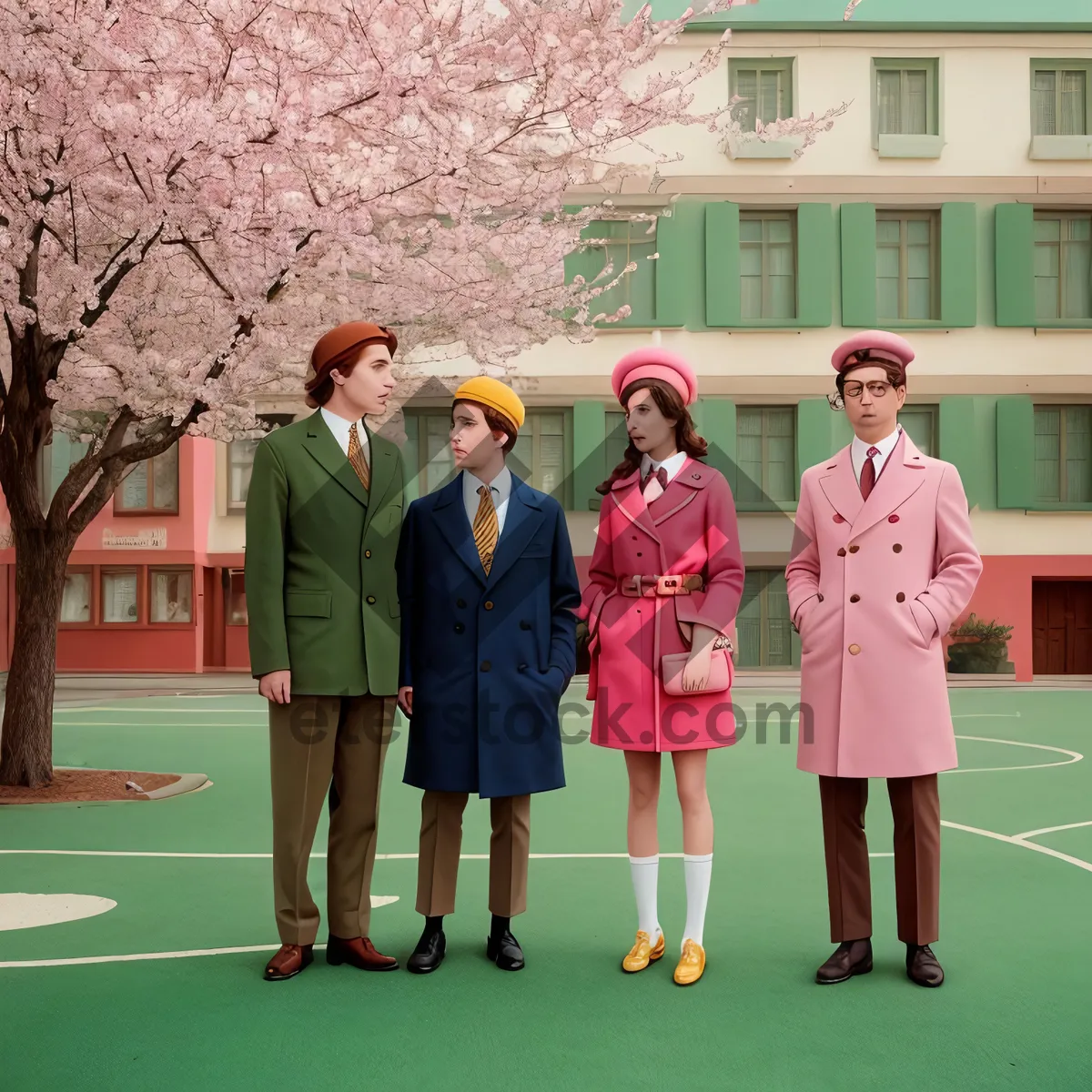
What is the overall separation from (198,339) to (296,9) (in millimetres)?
2370

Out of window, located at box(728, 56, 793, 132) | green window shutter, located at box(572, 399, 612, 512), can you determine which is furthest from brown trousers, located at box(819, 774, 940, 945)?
window, located at box(728, 56, 793, 132)

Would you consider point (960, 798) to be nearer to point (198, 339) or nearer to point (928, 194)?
point (198, 339)

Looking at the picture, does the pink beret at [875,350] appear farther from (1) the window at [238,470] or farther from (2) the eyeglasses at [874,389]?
(1) the window at [238,470]

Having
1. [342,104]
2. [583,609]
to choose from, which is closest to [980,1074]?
[583,609]

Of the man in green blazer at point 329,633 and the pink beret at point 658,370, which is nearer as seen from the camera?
the man in green blazer at point 329,633

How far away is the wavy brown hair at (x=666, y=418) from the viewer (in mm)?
4465

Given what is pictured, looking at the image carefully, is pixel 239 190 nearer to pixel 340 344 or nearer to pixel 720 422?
pixel 340 344

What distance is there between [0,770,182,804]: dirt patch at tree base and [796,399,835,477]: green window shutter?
1310cm

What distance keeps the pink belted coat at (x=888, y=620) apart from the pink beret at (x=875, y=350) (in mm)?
293

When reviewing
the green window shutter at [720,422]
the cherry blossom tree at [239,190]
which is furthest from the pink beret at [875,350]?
the green window shutter at [720,422]

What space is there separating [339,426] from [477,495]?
53 cm

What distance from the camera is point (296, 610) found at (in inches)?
171

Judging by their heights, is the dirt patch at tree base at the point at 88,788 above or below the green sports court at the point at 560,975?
below

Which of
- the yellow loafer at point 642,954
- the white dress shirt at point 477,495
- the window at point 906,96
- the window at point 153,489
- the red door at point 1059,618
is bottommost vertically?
the yellow loafer at point 642,954
